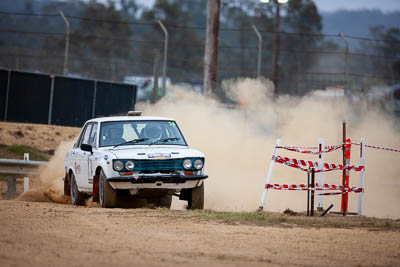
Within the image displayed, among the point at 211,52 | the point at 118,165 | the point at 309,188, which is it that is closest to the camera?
the point at 118,165

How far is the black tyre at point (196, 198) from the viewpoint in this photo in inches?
497

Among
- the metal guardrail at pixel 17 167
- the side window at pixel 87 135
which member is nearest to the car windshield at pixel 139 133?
the side window at pixel 87 135

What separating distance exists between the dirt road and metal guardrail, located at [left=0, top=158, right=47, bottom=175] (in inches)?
284

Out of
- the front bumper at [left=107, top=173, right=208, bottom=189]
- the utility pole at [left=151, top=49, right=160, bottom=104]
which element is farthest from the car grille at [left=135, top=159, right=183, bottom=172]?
the utility pole at [left=151, top=49, right=160, bottom=104]

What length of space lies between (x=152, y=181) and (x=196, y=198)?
92cm

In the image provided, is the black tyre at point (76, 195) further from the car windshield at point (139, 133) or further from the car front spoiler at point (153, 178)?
the car front spoiler at point (153, 178)

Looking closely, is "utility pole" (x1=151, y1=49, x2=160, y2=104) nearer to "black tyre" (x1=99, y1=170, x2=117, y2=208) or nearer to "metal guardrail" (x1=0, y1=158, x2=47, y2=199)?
"metal guardrail" (x1=0, y1=158, x2=47, y2=199)

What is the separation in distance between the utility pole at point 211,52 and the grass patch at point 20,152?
5.59 m

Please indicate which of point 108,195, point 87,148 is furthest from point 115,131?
point 108,195

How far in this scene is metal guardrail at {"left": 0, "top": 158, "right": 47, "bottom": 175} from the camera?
1814 centimetres

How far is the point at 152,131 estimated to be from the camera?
43.8 ft

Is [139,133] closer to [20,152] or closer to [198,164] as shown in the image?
[198,164]

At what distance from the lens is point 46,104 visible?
69.6 feet

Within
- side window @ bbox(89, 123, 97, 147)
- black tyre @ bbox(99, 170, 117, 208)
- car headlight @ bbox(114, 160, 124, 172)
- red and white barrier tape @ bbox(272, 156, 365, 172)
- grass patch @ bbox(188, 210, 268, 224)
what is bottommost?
grass patch @ bbox(188, 210, 268, 224)
